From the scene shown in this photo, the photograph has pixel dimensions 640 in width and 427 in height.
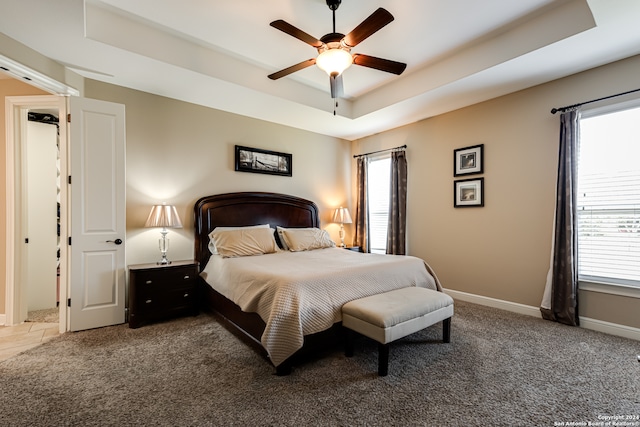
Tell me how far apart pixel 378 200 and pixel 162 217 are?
3.53 metres

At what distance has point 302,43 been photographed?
3.09 metres

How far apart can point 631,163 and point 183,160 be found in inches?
198

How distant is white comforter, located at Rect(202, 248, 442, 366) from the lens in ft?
6.97

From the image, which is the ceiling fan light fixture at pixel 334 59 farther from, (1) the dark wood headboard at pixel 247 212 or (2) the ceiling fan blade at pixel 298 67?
(1) the dark wood headboard at pixel 247 212

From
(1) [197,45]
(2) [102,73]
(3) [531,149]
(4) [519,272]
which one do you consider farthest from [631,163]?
(2) [102,73]

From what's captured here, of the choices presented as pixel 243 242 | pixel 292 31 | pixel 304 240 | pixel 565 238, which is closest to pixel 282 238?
pixel 304 240

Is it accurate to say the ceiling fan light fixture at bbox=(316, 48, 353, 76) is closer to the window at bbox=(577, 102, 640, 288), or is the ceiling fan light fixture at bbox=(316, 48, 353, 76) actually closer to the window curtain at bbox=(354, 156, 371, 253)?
the window at bbox=(577, 102, 640, 288)

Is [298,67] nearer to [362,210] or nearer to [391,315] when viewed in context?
[391,315]

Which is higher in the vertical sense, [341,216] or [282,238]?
[341,216]

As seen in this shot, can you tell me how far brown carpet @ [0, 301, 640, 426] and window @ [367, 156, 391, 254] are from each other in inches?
101

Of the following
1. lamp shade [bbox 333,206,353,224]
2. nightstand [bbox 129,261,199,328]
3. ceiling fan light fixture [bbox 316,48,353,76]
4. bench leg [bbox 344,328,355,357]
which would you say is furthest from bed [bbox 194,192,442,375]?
ceiling fan light fixture [bbox 316,48,353,76]

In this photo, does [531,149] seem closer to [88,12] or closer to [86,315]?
[88,12]

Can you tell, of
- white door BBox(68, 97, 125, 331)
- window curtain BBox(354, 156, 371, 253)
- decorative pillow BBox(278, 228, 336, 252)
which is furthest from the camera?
window curtain BBox(354, 156, 371, 253)

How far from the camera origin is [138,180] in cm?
357
